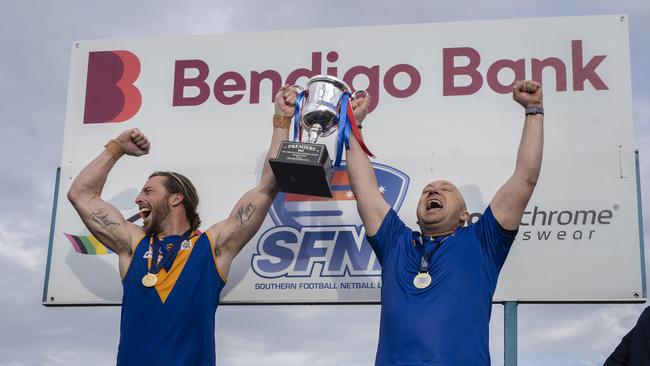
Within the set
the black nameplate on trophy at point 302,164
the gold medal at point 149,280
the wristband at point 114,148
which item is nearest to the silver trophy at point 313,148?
the black nameplate on trophy at point 302,164

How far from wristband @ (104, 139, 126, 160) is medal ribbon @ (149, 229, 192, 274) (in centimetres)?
65

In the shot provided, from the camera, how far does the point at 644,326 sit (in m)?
4.27

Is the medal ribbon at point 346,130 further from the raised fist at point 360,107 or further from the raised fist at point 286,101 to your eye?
the raised fist at point 286,101

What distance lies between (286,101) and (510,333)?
1.90 m

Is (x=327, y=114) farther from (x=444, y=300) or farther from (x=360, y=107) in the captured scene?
(x=444, y=300)

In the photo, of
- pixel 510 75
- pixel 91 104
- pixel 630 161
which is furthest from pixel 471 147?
pixel 91 104

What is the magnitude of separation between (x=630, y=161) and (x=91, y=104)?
3.58m

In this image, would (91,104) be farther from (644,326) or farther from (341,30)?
(644,326)

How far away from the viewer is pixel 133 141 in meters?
5.58

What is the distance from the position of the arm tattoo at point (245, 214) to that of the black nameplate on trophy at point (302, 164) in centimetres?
26

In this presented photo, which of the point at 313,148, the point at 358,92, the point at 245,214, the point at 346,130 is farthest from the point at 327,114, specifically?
the point at 245,214

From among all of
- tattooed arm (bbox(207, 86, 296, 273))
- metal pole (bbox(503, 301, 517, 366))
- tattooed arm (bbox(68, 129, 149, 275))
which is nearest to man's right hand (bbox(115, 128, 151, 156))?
tattooed arm (bbox(68, 129, 149, 275))

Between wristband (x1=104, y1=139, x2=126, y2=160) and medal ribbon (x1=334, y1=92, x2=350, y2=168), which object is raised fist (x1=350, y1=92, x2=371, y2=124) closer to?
medal ribbon (x1=334, y1=92, x2=350, y2=168)

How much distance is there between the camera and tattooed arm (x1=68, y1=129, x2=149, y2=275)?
5.27 m
